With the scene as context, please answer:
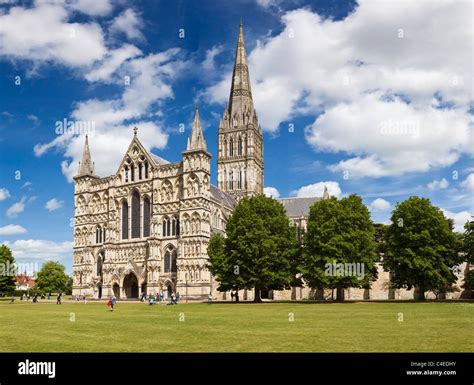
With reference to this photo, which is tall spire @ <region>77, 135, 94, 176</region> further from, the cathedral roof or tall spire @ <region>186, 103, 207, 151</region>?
the cathedral roof

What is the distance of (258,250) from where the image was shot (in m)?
57.3

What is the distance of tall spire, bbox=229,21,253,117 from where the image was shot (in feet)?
384

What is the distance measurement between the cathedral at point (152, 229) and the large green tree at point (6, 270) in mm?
13876

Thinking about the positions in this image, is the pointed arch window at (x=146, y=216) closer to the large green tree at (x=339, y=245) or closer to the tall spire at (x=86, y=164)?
the tall spire at (x=86, y=164)

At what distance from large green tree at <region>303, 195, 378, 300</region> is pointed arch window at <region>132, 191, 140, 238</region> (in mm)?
34931

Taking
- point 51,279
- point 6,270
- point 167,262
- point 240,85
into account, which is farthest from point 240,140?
point 6,270

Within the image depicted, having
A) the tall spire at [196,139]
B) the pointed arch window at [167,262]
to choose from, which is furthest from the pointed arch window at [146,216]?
the tall spire at [196,139]

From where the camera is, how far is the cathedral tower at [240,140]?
4466 inches

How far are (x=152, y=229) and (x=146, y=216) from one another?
4152 mm
